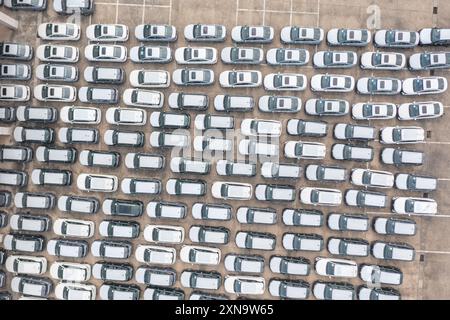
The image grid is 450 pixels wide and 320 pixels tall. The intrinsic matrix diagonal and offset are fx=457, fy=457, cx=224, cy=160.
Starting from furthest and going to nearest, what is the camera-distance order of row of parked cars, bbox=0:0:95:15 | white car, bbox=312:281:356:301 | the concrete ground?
the concrete ground, row of parked cars, bbox=0:0:95:15, white car, bbox=312:281:356:301

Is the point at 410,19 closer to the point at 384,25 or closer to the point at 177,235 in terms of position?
the point at 384,25

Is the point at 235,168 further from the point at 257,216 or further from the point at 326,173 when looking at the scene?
the point at 326,173

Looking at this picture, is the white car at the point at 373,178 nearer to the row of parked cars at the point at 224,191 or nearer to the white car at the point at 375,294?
the row of parked cars at the point at 224,191

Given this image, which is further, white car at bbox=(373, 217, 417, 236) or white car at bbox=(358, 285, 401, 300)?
white car at bbox=(373, 217, 417, 236)

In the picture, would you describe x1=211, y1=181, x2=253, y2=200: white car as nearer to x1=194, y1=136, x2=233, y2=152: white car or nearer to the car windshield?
x1=194, y1=136, x2=233, y2=152: white car

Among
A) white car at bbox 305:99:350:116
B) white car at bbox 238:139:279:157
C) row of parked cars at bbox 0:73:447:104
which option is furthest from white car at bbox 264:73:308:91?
white car at bbox 238:139:279:157

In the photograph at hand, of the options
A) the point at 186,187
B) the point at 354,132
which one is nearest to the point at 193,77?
the point at 186,187

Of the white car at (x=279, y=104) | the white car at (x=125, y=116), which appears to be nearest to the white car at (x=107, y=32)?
the white car at (x=125, y=116)
